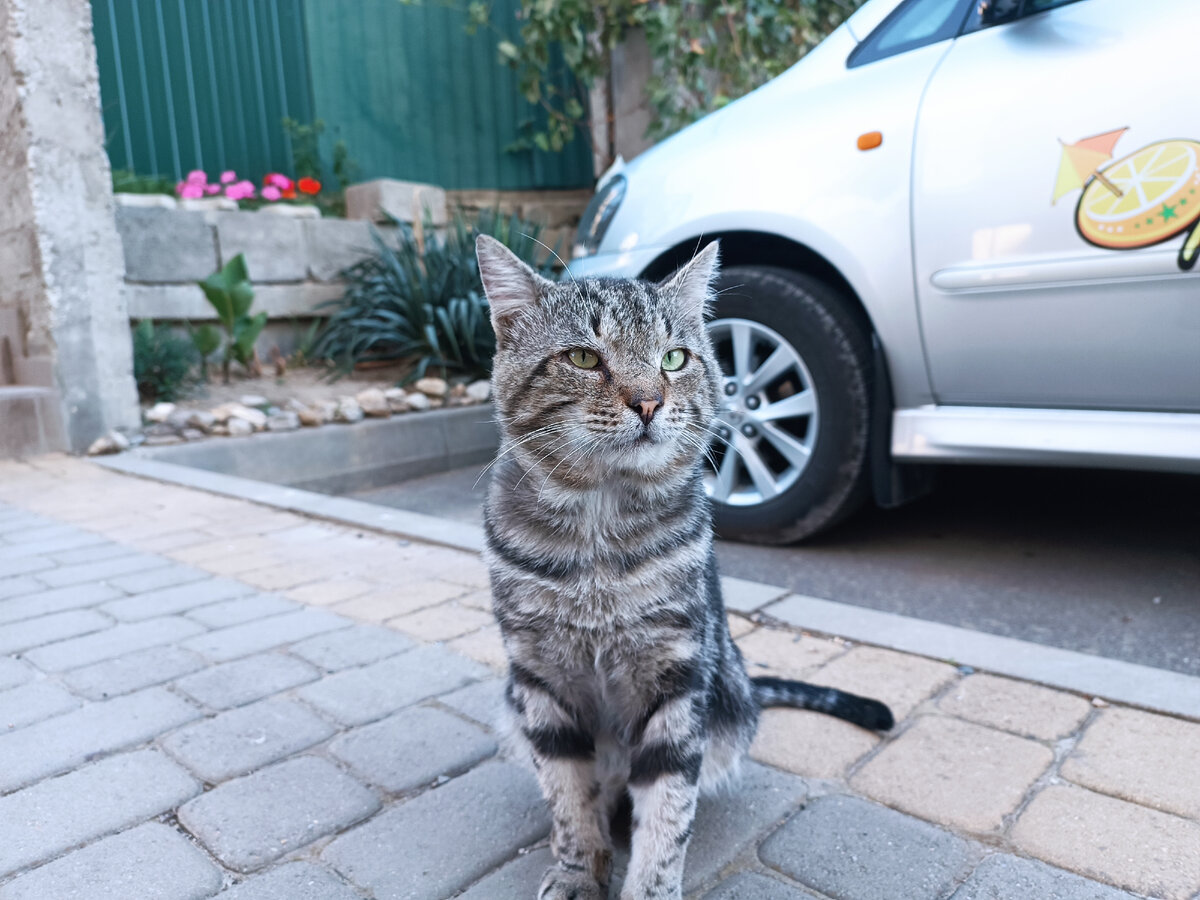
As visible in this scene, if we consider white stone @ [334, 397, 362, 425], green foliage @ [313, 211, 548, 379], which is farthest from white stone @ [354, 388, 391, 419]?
green foliage @ [313, 211, 548, 379]

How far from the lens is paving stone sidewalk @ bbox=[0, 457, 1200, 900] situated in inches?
59.7

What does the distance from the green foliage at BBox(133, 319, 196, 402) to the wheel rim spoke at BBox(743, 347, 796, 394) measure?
435 cm

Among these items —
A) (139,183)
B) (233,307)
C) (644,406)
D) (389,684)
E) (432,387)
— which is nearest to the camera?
(644,406)

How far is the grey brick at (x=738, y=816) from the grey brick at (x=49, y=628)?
203cm

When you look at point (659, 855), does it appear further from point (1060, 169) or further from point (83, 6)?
point (83, 6)

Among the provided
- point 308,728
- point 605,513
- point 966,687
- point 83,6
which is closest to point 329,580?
point 308,728

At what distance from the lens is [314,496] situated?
4230 mm

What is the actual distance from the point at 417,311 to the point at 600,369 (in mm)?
5341

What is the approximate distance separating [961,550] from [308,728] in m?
2.72

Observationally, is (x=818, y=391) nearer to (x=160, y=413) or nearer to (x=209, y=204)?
(x=160, y=413)

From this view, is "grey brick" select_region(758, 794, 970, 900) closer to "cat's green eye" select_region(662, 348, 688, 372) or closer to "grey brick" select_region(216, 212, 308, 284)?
"cat's green eye" select_region(662, 348, 688, 372)

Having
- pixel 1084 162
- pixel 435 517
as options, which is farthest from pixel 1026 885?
pixel 435 517

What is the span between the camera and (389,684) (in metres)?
2.27

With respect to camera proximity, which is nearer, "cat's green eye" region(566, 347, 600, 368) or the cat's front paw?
the cat's front paw
